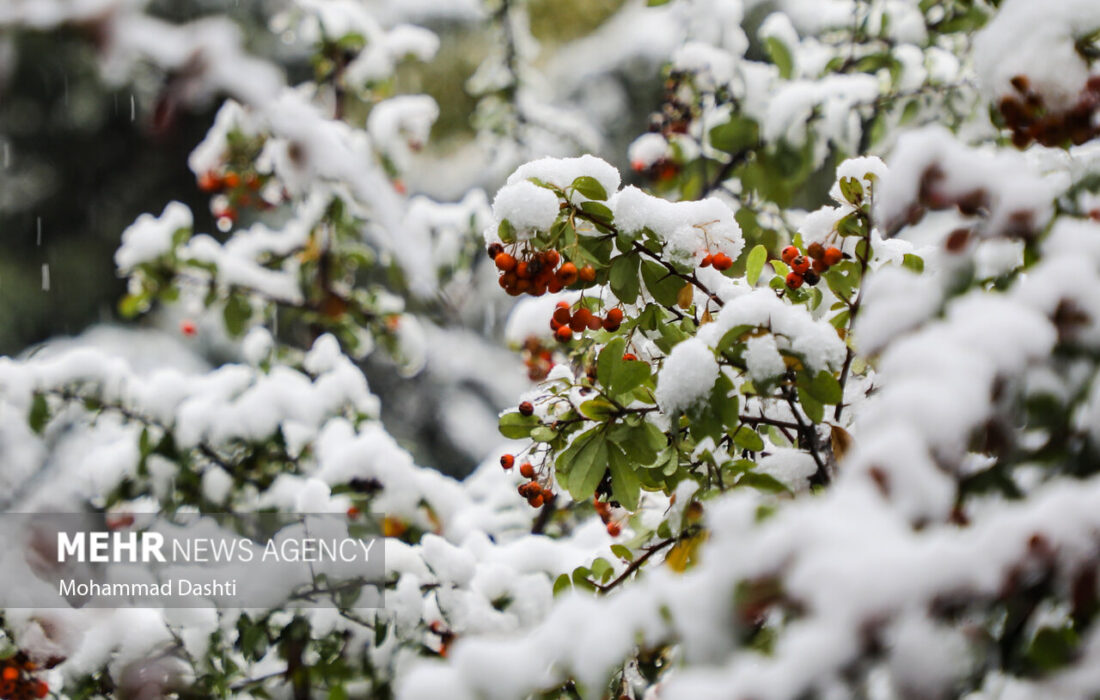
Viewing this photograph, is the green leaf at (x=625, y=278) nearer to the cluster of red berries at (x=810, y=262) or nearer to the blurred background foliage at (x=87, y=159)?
the cluster of red berries at (x=810, y=262)

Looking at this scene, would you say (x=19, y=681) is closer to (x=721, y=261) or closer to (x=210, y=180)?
(x=721, y=261)

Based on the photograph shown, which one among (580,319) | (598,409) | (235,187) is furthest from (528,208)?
(235,187)

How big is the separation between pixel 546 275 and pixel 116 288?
6.51 meters

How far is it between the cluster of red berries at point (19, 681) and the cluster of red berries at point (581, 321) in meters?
1.43

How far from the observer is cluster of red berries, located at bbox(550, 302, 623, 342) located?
1310 millimetres

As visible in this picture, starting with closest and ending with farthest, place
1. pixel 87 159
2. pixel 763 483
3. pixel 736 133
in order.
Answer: pixel 763 483 → pixel 736 133 → pixel 87 159

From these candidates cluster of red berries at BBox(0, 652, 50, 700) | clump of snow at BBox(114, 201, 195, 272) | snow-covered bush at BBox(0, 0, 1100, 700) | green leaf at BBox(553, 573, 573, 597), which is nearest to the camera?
snow-covered bush at BBox(0, 0, 1100, 700)

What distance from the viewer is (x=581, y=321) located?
131cm

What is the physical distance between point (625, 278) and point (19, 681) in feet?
5.37

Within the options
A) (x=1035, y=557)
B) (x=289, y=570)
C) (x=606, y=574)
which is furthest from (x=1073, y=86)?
(x=289, y=570)

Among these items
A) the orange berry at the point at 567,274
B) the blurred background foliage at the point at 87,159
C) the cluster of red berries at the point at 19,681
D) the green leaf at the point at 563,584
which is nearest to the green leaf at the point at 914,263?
the orange berry at the point at 567,274


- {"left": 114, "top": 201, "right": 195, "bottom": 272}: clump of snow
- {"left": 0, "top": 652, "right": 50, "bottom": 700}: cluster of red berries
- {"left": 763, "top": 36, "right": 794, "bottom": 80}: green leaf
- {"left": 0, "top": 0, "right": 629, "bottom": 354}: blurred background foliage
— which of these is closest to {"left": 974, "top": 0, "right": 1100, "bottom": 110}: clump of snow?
{"left": 763, "top": 36, "right": 794, "bottom": 80}: green leaf

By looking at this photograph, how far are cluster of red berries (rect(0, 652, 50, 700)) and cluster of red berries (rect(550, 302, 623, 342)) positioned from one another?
4.68 ft

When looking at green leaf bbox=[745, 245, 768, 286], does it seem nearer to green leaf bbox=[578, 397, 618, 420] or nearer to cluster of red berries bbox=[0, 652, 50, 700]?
green leaf bbox=[578, 397, 618, 420]
